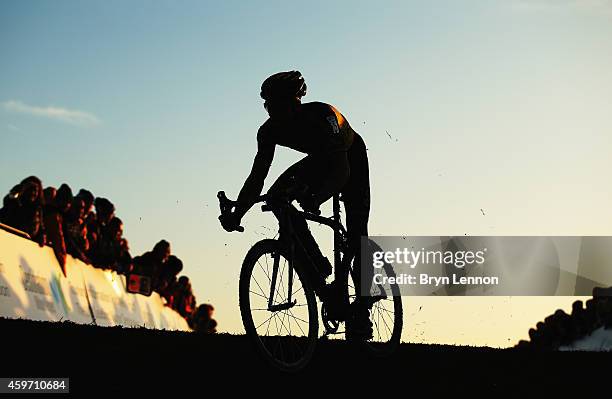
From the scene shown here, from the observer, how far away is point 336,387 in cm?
634

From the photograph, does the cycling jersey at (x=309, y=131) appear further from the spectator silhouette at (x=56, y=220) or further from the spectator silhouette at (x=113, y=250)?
the spectator silhouette at (x=113, y=250)

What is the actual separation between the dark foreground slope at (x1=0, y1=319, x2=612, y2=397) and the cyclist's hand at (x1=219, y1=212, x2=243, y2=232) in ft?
2.99

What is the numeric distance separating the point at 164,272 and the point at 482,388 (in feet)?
65.1

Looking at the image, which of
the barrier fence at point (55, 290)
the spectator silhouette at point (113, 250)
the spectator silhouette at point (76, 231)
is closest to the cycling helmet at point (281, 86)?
the barrier fence at point (55, 290)

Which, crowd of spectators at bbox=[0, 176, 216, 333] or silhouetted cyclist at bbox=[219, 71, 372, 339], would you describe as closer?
silhouetted cyclist at bbox=[219, 71, 372, 339]

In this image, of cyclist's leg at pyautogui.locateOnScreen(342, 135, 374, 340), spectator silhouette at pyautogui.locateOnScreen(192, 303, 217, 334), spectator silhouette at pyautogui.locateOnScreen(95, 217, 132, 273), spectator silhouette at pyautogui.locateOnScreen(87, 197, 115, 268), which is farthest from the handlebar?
spectator silhouette at pyautogui.locateOnScreen(192, 303, 217, 334)

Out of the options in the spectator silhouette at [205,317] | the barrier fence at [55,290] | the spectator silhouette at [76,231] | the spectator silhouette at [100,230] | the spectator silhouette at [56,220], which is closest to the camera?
the barrier fence at [55,290]

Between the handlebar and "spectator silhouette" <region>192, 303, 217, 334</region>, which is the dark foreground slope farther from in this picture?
"spectator silhouette" <region>192, 303, 217, 334</region>

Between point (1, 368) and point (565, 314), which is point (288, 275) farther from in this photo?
point (565, 314)

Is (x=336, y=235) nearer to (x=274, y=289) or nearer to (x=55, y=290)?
(x=274, y=289)

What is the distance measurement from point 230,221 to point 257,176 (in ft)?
1.25

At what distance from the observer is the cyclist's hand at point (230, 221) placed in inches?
281

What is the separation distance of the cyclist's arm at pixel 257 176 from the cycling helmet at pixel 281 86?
36 cm

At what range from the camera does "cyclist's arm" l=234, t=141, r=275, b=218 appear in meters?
7.19
